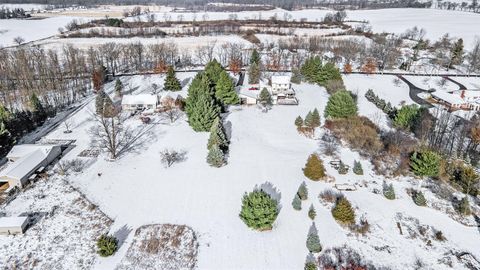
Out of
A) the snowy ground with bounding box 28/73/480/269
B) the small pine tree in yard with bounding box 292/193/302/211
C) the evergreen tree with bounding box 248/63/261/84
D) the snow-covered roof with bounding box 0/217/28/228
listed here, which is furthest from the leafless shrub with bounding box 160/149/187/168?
the evergreen tree with bounding box 248/63/261/84

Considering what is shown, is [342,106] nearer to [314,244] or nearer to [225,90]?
[225,90]

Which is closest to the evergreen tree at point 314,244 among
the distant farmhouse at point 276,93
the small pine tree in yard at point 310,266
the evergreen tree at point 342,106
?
the small pine tree in yard at point 310,266

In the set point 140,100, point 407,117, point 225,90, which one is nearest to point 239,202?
point 225,90

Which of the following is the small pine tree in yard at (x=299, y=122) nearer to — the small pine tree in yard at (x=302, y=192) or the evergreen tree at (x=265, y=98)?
the evergreen tree at (x=265, y=98)

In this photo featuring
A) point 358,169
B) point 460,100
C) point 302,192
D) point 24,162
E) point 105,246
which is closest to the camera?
point 105,246

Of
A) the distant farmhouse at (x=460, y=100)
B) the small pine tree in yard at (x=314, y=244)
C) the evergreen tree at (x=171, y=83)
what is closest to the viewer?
the small pine tree in yard at (x=314, y=244)
